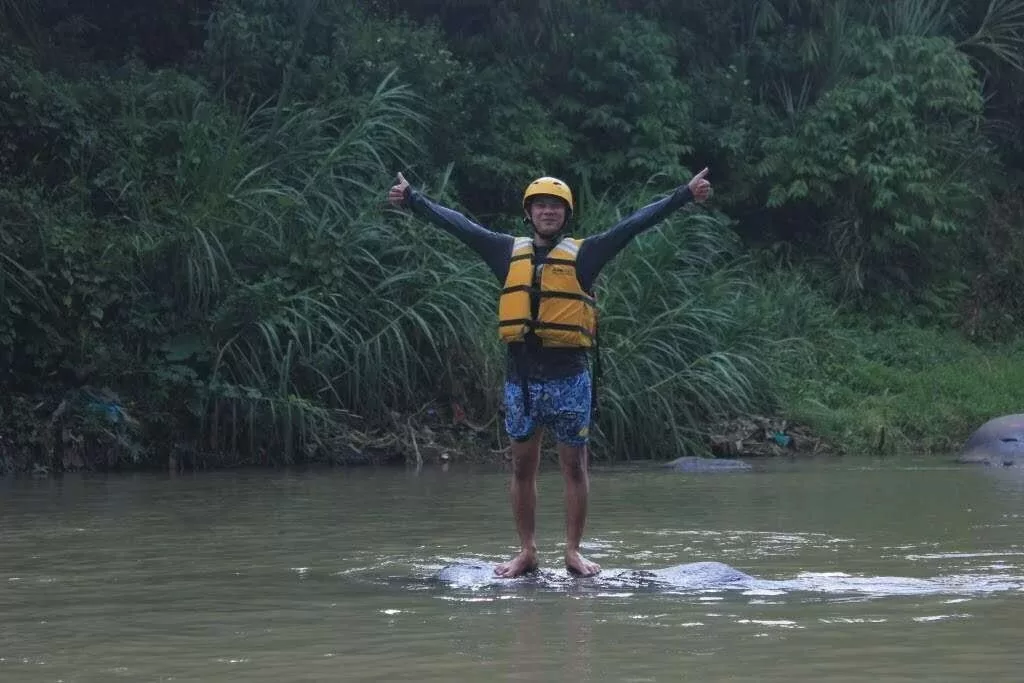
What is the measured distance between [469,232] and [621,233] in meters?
0.69

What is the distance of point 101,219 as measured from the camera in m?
14.3

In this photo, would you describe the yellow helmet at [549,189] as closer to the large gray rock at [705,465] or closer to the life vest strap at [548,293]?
the life vest strap at [548,293]

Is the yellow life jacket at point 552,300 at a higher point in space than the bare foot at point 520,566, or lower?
higher

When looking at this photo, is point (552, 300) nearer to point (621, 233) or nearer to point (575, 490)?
point (621, 233)

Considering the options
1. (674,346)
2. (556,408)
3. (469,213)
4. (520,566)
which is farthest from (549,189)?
(469,213)

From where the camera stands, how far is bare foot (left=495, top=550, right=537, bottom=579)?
277 inches

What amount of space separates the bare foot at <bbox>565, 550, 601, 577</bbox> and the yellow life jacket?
85 cm

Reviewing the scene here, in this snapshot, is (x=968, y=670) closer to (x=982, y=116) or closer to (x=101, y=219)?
(x=101, y=219)

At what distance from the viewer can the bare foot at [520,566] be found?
702 centimetres

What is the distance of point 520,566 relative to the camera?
707cm

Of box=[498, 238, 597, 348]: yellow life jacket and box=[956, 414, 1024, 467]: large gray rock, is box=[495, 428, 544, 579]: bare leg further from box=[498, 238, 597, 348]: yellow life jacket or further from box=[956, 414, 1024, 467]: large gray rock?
box=[956, 414, 1024, 467]: large gray rock

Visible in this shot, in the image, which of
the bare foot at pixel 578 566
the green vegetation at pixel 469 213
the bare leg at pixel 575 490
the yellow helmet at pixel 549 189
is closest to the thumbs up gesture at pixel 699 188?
the yellow helmet at pixel 549 189

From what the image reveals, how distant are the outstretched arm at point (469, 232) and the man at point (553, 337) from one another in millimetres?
39

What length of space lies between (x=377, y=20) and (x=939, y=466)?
762 cm
